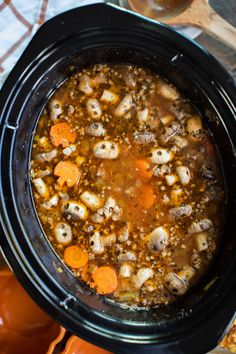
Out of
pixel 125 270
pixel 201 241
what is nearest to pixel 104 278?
pixel 125 270

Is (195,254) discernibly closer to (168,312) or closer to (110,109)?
(168,312)

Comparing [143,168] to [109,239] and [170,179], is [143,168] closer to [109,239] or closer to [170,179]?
[170,179]

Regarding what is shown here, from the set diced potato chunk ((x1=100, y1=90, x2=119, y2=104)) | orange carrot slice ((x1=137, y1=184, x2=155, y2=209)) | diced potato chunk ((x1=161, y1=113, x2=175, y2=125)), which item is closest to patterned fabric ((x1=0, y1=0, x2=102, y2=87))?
diced potato chunk ((x1=100, y1=90, x2=119, y2=104))

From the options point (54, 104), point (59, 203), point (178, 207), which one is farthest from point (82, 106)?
point (178, 207)

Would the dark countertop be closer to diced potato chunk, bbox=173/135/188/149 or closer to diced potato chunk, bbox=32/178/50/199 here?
diced potato chunk, bbox=173/135/188/149

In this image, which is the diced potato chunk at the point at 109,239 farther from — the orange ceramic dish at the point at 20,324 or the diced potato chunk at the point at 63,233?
the orange ceramic dish at the point at 20,324

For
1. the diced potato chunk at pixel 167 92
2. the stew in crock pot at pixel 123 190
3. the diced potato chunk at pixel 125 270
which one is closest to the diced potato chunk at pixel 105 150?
the stew in crock pot at pixel 123 190
